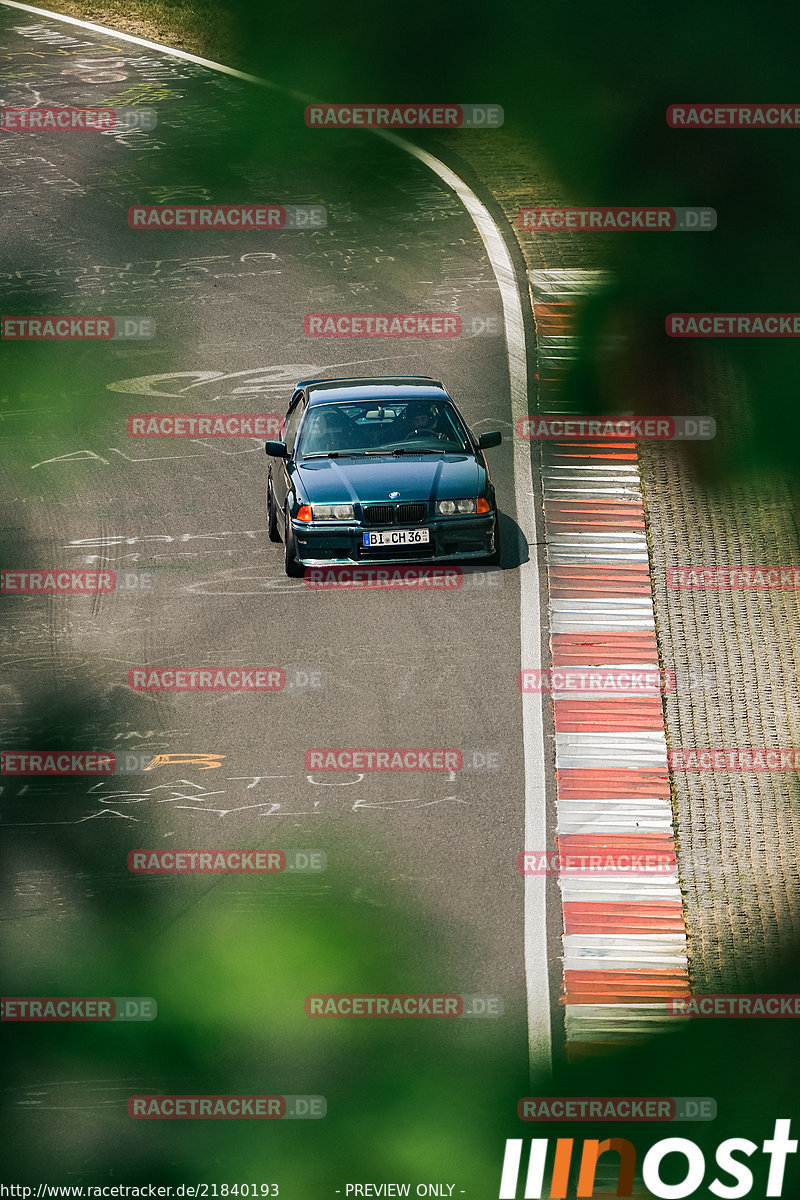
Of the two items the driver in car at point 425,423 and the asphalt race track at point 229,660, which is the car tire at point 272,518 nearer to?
the asphalt race track at point 229,660

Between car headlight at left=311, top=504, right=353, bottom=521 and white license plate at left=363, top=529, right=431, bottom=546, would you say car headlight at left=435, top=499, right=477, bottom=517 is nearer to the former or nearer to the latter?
white license plate at left=363, top=529, right=431, bottom=546

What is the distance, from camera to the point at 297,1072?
10609mm

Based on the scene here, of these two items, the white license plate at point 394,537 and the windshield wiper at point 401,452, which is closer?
the white license plate at point 394,537

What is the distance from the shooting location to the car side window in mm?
15766

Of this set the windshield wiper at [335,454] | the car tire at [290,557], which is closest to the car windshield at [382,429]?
the windshield wiper at [335,454]

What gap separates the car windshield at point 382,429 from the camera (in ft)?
50.1

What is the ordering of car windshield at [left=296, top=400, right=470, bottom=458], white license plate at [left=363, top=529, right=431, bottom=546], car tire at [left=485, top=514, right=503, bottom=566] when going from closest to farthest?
white license plate at [left=363, top=529, right=431, bottom=546], car tire at [left=485, top=514, right=503, bottom=566], car windshield at [left=296, top=400, right=470, bottom=458]

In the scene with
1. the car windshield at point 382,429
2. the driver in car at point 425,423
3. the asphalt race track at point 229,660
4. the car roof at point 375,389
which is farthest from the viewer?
the car roof at point 375,389

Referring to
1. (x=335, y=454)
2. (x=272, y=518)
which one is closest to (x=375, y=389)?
(x=335, y=454)

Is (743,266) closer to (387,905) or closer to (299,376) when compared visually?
(299,376)

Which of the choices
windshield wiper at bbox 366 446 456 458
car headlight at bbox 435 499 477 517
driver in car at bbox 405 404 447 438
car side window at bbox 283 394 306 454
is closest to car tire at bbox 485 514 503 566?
car headlight at bbox 435 499 477 517

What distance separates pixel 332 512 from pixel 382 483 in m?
0.58

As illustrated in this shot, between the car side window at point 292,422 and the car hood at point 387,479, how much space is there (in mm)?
717

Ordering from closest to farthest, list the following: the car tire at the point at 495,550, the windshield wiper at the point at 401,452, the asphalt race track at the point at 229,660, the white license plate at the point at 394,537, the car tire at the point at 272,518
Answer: the asphalt race track at the point at 229,660, the white license plate at the point at 394,537, the car tire at the point at 495,550, the windshield wiper at the point at 401,452, the car tire at the point at 272,518
